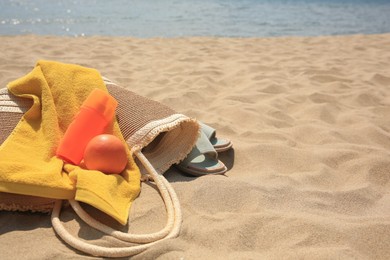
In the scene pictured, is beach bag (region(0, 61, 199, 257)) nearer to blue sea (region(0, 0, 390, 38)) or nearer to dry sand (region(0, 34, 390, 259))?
dry sand (region(0, 34, 390, 259))

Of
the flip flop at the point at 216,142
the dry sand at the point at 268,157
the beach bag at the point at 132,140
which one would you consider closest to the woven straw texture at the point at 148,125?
the beach bag at the point at 132,140

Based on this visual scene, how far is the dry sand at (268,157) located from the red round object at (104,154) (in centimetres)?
23

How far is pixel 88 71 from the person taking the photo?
6.71ft

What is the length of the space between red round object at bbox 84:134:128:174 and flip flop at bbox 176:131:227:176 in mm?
439

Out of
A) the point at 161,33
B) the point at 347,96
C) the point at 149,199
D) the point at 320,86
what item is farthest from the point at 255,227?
the point at 161,33

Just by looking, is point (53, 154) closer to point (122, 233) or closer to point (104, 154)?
point (104, 154)

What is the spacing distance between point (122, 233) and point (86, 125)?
0.57 metres

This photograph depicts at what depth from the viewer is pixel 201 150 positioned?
205cm

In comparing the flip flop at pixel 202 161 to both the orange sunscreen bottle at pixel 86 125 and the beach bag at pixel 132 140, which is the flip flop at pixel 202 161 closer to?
the beach bag at pixel 132 140

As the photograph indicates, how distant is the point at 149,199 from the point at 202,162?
432mm

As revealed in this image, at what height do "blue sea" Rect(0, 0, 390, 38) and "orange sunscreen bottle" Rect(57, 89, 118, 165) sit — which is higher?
"orange sunscreen bottle" Rect(57, 89, 118, 165)

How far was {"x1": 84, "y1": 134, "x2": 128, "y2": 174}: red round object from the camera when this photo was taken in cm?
161

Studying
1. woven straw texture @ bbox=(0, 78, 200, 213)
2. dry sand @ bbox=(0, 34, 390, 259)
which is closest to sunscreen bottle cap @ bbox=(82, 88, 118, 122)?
woven straw texture @ bbox=(0, 78, 200, 213)

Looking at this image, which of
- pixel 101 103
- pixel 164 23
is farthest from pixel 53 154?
pixel 164 23
